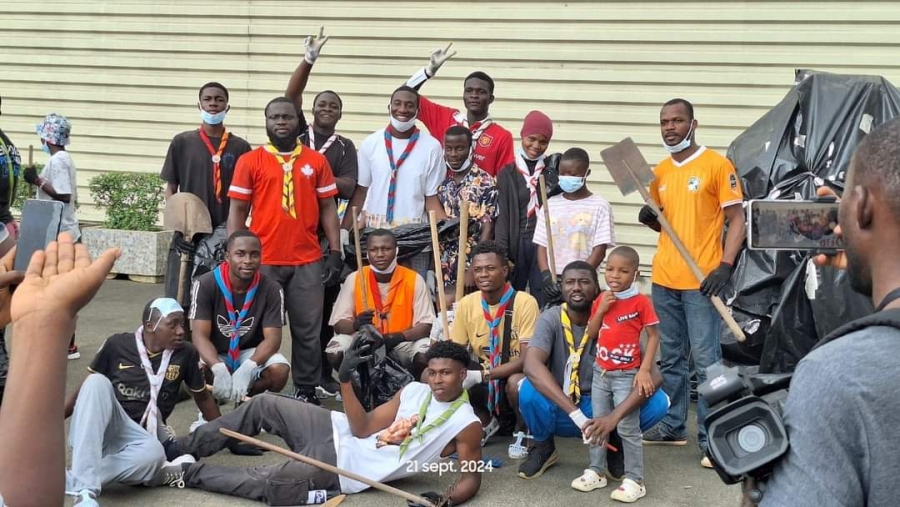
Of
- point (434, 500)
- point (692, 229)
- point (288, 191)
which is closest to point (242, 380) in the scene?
point (288, 191)

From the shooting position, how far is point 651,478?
5.66 meters

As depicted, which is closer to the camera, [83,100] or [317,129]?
[317,129]

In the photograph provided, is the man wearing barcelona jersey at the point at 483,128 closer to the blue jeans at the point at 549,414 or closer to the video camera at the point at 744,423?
the blue jeans at the point at 549,414

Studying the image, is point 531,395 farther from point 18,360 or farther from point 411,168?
point 18,360

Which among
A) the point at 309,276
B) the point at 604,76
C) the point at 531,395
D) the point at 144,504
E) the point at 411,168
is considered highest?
the point at 604,76

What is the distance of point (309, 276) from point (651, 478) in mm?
2683

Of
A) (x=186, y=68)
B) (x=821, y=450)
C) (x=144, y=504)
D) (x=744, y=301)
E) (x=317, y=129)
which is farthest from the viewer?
(x=186, y=68)

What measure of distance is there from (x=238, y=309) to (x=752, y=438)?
5.10 meters

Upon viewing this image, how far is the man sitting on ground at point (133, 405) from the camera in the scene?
4922 mm

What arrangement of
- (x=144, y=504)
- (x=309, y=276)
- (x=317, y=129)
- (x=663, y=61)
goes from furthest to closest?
(x=663, y=61)
(x=317, y=129)
(x=309, y=276)
(x=144, y=504)

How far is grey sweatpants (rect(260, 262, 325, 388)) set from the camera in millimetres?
6934

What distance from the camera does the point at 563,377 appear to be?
19.3 ft

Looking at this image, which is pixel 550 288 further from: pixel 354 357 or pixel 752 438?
pixel 752 438

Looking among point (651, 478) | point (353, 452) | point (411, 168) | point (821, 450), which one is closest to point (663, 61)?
point (411, 168)
